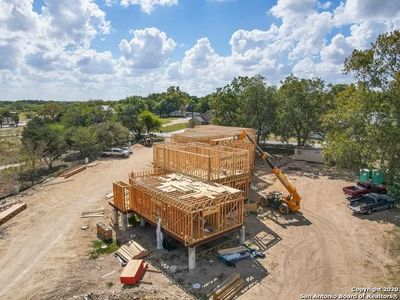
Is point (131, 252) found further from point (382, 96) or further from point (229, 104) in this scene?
point (229, 104)

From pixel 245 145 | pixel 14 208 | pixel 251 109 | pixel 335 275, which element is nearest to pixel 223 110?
pixel 251 109

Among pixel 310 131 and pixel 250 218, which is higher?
pixel 310 131

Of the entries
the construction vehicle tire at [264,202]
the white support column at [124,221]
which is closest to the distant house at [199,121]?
the construction vehicle tire at [264,202]

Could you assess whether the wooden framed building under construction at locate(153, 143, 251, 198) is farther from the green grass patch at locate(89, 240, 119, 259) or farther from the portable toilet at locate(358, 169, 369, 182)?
the portable toilet at locate(358, 169, 369, 182)

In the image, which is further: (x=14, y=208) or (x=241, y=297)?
(x=14, y=208)

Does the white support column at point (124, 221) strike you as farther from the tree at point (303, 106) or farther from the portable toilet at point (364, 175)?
the tree at point (303, 106)

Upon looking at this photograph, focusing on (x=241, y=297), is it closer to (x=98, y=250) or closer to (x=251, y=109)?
(x=98, y=250)

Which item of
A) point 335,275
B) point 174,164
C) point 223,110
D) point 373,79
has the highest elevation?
point 373,79
